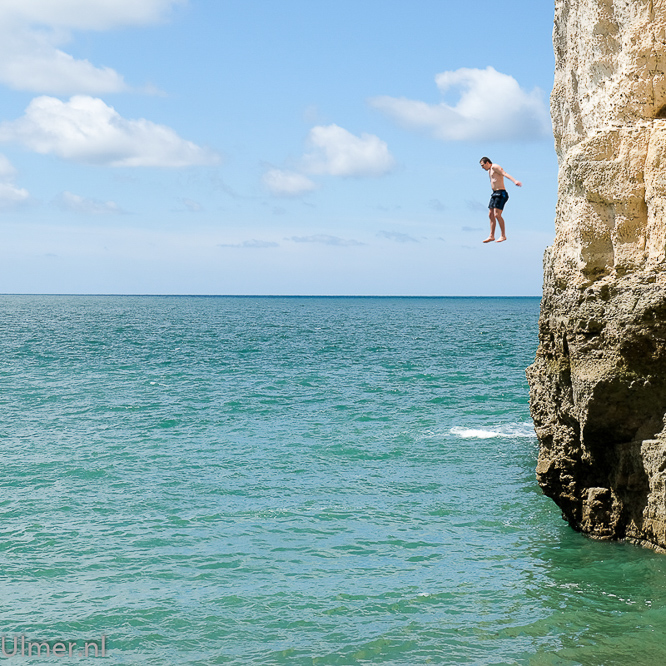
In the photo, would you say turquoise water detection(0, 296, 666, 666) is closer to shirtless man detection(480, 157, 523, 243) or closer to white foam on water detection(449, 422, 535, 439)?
white foam on water detection(449, 422, 535, 439)

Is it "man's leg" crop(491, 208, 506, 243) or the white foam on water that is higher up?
"man's leg" crop(491, 208, 506, 243)

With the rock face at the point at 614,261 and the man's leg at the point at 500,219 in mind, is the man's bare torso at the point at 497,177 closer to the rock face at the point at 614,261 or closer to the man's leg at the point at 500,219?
the man's leg at the point at 500,219

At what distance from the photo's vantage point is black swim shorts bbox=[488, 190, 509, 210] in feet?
53.1

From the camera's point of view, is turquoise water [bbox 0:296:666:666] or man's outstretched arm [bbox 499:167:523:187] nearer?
turquoise water [bbox 0:296:666:666]

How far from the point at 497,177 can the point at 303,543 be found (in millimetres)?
8659

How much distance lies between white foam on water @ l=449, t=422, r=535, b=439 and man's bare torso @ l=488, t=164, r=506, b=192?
8647 mm

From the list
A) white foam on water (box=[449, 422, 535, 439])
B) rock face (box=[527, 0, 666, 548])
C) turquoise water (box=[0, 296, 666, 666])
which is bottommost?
turquoise water (box=[0, 296, 666, 666])

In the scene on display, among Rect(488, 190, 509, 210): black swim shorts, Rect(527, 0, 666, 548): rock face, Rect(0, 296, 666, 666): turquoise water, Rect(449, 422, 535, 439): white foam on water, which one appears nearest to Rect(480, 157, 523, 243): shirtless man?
Rect(488, 190, 509, 210): black swim shorts

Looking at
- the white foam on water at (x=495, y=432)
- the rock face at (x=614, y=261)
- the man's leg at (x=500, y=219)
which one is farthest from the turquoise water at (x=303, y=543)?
the man's leg at (x=500, y=219)

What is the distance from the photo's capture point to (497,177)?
16.4 meters

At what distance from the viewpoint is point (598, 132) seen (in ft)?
37.4

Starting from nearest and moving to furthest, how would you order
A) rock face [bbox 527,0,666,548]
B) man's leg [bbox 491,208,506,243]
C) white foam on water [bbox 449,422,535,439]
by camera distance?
rock face [bbox 527,0,666,548] < man's leg [bbox 491,208,506,243] < white foam on water [bbox 449,422,535,439]

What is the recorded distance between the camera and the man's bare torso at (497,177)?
16328 mm

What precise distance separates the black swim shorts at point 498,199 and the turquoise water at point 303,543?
6.23 meters
